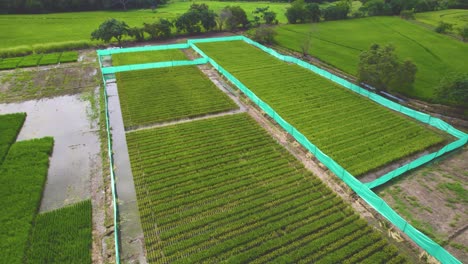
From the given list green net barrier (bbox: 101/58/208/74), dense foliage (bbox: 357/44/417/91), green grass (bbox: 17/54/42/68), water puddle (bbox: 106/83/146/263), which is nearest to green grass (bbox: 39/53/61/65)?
green grass (bbox: 17/54/42/68)

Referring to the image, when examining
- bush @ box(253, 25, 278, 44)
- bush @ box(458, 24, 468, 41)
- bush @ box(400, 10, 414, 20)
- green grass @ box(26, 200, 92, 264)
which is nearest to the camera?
green grass @ box(26, 200, 92, 264)

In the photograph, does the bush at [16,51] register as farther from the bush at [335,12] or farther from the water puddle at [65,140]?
the bush at [335,12]

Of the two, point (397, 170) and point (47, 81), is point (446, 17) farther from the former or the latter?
point (47, 81)

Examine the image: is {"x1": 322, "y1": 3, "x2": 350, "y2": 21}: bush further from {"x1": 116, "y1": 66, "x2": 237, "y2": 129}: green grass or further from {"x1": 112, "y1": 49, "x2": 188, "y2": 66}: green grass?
{"x1": 116, "y1": 66, "x2": 237, "y2": 129}: green grass

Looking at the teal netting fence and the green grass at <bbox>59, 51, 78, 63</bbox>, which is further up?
the green grass at <bbox>59, 51, 78, 63</bbox>

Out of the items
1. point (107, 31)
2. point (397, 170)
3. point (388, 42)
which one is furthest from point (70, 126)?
point (388, 42)

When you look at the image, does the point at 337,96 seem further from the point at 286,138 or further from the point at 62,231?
the point at 62,231

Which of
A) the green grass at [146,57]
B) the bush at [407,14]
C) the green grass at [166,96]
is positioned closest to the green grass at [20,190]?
the green grass at [166,96]
